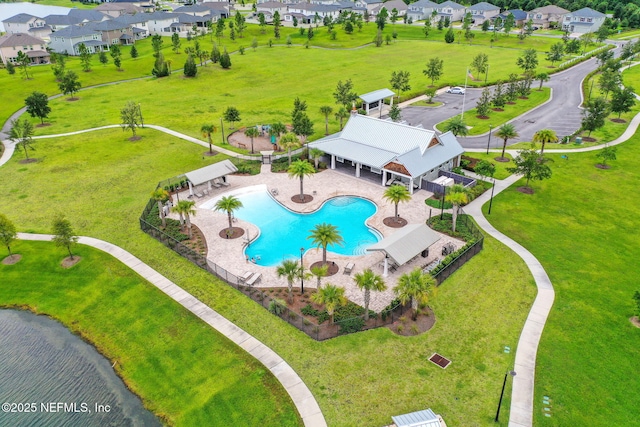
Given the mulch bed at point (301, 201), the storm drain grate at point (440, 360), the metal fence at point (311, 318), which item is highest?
the mulch bed at point (301, 201)

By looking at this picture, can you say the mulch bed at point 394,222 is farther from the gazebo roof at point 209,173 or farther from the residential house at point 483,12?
the residential house at point 483,12

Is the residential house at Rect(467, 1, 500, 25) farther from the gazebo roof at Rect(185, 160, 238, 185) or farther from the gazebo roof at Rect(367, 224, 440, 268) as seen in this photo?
the gazebo roof at Rect(367, 224, 440, 268)

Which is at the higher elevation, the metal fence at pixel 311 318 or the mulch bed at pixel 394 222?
the mulch bed at pixel 394 222

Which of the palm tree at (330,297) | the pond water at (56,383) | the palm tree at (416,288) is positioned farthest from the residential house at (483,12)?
the pond water at (56,383)

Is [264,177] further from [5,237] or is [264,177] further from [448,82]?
[448,82]

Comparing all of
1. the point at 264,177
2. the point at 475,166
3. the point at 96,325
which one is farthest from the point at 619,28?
the point at 96,325

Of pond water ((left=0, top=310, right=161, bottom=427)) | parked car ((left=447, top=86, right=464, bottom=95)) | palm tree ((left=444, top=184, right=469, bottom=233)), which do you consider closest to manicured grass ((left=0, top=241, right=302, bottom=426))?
pond water ((left=0, top=310, right=161, bottom=427))
